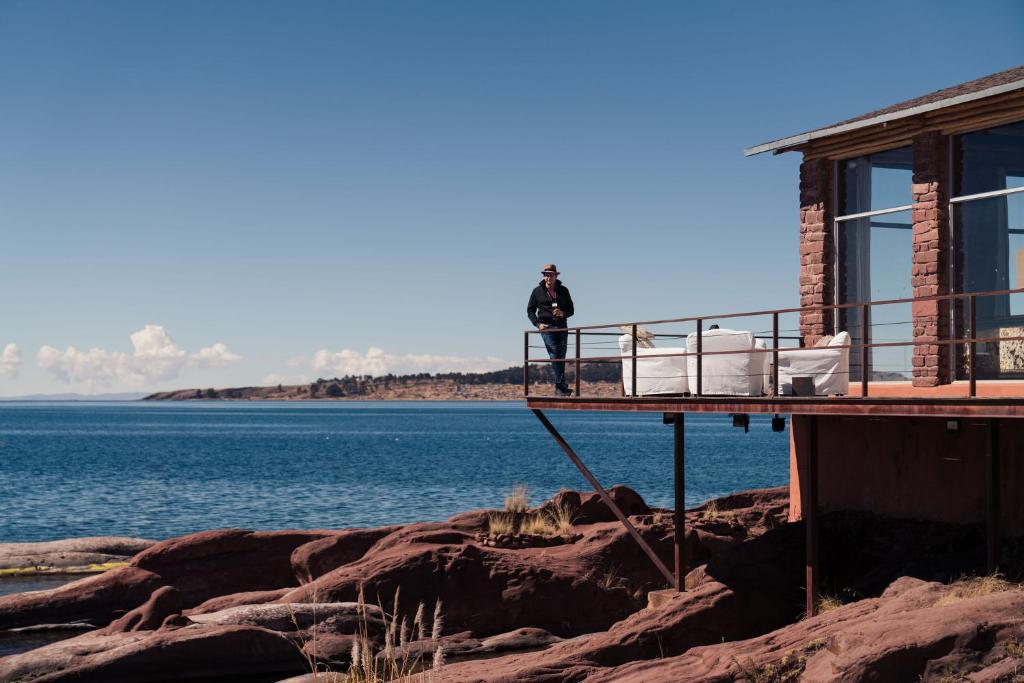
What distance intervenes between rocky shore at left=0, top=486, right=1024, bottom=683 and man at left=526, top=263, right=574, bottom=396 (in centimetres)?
393

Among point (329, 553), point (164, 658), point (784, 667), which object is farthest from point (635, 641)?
point (329, 553)

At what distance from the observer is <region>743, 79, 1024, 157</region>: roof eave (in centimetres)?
1680

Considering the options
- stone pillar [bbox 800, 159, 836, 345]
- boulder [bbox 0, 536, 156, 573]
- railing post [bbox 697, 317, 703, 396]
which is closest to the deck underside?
railing post [bbox 697, 317, 703, 396]

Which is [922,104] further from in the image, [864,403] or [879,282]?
[864,403]

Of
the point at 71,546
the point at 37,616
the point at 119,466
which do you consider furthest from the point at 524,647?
the point at 119,466

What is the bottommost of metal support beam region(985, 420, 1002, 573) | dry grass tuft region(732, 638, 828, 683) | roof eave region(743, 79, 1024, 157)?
dry grass tuft region(732, 638, 828, 683)

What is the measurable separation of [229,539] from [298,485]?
34493mm

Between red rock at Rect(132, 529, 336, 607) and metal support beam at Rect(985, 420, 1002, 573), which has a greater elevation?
metal support beam at Rect(985, 420, 1002, 573)

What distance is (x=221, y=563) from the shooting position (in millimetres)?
24609

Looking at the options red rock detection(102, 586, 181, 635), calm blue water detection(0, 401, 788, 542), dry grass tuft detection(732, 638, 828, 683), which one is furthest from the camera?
calm blue water detection(0, 401, 788, 542)

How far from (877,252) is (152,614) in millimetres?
13325

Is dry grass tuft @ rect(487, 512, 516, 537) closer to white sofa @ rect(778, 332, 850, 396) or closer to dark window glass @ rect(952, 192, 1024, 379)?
→ white sofa @ rect(778, 332, 850, 396)

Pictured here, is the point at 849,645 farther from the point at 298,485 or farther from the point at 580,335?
the point at 298,485

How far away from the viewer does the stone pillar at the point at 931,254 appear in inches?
710
